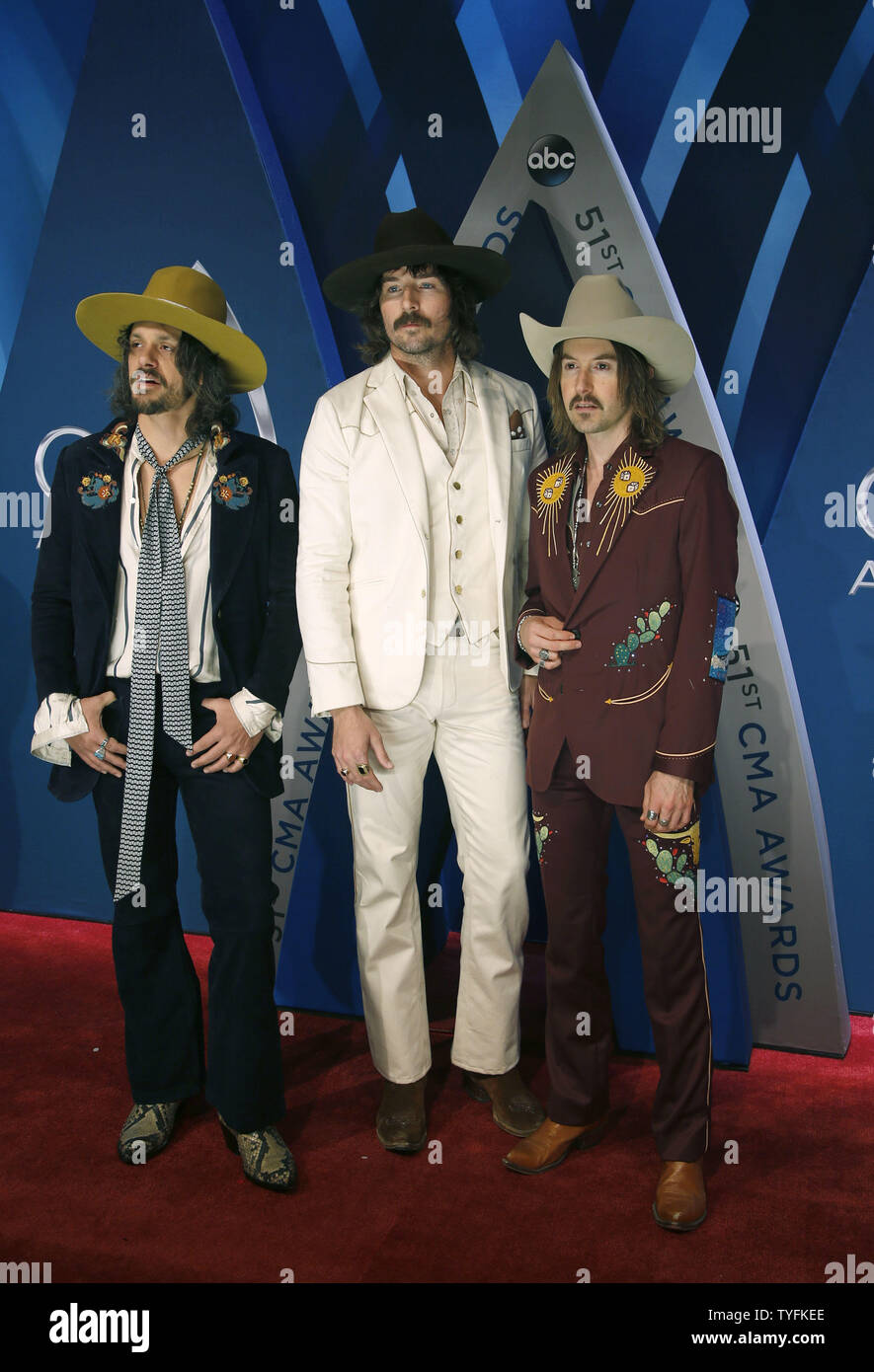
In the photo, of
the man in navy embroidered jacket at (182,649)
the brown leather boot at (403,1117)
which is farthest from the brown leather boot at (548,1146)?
the man in navy embroidered jacket at (182,649)

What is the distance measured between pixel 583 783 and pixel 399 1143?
97 centimetres

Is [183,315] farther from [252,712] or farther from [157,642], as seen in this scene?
[252,712]

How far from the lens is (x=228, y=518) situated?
99.9 inches

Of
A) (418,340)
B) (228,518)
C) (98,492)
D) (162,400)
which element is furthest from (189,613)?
(418,340)

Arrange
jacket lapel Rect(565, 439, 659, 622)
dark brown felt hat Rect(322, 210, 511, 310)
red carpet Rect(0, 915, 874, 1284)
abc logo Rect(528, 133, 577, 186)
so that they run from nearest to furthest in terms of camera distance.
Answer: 1. red carpet Rect(0, 915, 874, 1284)
2. jacket lapel Rect(565, 439, 659, 622)
3. dark brown felt hat Rect(322, 210, 511, 310)
4. abc logo Rect(528, 133, 577, 186)

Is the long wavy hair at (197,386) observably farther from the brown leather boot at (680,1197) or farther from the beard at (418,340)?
the brown leather boot at (680,1197)

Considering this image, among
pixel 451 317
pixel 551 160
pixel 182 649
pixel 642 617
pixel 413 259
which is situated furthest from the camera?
pixel 551 160

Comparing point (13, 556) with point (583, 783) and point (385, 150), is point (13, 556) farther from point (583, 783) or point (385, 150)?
point (583, 783)

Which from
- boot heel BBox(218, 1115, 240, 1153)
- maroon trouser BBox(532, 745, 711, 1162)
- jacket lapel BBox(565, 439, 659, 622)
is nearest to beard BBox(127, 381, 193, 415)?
jacket lapel BBox(565, 439, 659, 622)

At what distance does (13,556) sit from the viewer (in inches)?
163

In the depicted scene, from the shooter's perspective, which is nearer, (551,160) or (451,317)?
(451,317)

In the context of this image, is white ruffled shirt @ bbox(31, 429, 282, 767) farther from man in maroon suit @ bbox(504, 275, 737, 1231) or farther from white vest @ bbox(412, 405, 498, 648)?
man in maroon suit @ bbox(504, 275, 737, 1231)

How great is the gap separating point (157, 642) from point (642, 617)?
106 centimetres

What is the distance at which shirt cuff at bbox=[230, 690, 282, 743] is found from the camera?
8.28ft
